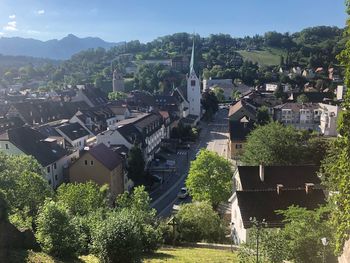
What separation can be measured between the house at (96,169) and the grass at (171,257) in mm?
18654

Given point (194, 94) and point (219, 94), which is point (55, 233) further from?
point (219, 94)

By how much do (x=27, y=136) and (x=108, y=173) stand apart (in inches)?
482

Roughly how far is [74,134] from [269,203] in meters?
38.4

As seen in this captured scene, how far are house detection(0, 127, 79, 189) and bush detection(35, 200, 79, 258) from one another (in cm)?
2488

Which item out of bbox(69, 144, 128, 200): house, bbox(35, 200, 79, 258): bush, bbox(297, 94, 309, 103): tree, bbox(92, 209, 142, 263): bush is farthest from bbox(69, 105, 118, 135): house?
bbox(297, 94, 309, 103): tree

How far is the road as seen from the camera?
4934 centimetres

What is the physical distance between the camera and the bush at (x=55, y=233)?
20.8 meters

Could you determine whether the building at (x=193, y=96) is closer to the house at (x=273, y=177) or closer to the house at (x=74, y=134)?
the house at (x=74, y=134)

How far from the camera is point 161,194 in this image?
52.8 metres

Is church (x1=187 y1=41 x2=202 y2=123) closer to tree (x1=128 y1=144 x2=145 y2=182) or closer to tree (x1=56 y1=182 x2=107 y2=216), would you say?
tree (x1=128 y1=144 x2=145 y2=182)

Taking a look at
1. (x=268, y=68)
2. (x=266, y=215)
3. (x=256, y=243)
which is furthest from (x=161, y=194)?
(x=268, y=68)

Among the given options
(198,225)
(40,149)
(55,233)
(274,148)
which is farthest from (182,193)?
(55,233)

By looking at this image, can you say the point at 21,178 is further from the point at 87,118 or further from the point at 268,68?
the point at 268,68

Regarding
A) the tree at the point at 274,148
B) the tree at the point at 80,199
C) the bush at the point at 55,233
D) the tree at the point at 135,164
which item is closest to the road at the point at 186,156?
the tree at the point at 135,164
